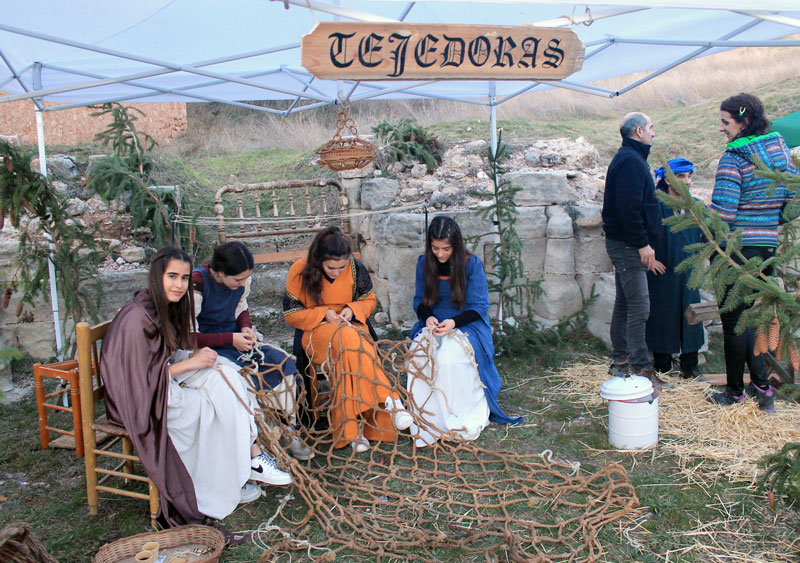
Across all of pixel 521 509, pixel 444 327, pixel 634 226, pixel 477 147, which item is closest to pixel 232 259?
pixel 444 327

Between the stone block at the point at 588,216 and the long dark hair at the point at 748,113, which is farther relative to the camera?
the stone block at the point at 588,216

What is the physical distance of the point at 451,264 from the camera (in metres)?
4.41

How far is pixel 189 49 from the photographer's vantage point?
438 centimetres

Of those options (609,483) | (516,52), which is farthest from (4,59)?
(609,483)

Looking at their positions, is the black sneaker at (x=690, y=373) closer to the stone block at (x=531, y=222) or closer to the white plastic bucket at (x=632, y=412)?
the white plastic bucket at (x=632, y=412)

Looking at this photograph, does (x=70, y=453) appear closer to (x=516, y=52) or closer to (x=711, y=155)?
(x=516, y=52)

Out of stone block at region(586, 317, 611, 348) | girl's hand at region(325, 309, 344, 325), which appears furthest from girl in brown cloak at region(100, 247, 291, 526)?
stone block at region(586, 317, 611, 348)

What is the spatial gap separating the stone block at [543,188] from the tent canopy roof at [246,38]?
77 cm

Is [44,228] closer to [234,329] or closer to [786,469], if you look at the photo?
[234,329]

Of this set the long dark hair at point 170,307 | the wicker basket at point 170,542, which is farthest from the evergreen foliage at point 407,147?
the wicker basket at point 170,542

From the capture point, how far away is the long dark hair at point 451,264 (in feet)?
14.3

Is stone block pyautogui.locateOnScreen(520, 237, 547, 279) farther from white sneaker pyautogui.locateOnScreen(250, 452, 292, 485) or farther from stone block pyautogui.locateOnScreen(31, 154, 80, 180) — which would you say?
stone block pyautogui.locateOnScreen(31, 154, 80, 180)

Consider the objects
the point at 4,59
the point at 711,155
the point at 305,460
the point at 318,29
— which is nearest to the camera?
the point at 318,29

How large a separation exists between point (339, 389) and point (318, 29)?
2.03 metres
